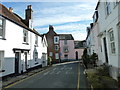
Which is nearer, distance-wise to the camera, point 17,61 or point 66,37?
point 17,61

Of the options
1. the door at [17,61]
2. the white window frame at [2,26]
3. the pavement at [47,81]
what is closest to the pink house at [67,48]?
the door at [17,61]

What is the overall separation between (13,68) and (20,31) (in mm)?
4843

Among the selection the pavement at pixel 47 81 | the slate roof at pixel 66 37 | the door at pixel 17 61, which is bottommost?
the pavement at pixel 47 81

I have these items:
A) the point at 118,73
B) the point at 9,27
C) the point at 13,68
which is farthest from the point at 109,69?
the point at 9,27

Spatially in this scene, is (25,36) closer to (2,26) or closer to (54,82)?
(2,26)

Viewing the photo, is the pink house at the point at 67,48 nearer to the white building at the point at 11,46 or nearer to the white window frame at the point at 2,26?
the white building at the point at 11,46

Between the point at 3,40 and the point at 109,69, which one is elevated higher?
the point at 3,40

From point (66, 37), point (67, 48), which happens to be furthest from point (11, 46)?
point (66, 37)

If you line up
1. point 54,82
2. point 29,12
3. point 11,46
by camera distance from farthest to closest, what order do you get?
point 29,12
point 11,46
point 54,82

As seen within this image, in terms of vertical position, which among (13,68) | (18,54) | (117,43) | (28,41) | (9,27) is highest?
(9,27)

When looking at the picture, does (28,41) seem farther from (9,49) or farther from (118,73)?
(118,73)

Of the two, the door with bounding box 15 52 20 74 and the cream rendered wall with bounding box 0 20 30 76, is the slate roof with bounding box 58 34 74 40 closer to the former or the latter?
the door with bounding box 15 52 20 74

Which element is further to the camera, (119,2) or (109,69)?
(109,69)

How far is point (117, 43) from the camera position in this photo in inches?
310
